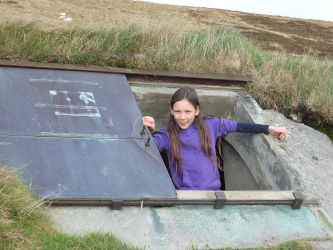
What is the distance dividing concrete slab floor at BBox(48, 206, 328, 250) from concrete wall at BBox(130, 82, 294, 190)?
112 cm

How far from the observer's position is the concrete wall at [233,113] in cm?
454

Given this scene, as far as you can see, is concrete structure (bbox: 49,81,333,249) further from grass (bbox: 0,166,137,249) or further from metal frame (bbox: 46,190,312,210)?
grass (bbox: 0,166,137,249)

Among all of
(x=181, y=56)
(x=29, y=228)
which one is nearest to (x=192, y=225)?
(x=29, y=228)

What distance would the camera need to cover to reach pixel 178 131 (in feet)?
13.9

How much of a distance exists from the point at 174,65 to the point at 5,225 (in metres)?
3.11

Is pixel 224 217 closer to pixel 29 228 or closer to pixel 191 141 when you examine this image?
pixel 191 141

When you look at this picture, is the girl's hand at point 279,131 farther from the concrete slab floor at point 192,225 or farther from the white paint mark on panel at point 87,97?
the white paint mark on panel at point 87,97

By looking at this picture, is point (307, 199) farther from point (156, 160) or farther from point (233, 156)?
point (233, 156)

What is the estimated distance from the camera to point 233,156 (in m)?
5.36

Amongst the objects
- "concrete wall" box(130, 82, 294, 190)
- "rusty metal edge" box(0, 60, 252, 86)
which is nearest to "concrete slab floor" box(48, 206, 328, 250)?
"concrete wall" box(130, 82, 294, 190)

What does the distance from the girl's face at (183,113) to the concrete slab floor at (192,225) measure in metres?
1.12

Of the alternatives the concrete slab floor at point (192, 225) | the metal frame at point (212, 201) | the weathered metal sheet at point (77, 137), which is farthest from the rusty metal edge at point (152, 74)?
the concrete slab floor at point (192, 225)

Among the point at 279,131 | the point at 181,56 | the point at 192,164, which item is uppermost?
the point at 181,56

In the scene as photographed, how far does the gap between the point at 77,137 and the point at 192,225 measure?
1.24m
